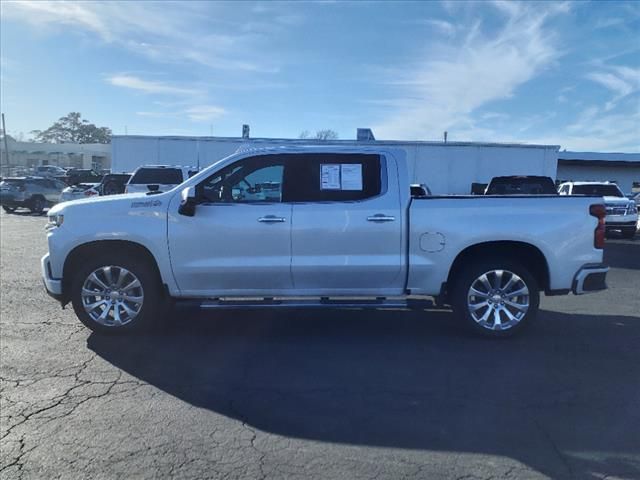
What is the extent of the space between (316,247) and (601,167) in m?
56.3

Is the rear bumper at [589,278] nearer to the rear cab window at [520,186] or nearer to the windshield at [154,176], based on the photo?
the rear cab window at [520,186]

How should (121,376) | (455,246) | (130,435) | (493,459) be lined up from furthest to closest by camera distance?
(455,246) < (121,376) < (130,435) < (493,459)

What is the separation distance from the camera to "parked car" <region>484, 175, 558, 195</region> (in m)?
12.9

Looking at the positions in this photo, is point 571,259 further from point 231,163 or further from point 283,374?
point 231,163

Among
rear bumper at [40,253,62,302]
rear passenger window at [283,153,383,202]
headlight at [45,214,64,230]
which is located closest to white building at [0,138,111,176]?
headlight at [45,214,64,230]

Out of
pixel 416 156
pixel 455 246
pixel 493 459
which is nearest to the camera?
pixel 493 459

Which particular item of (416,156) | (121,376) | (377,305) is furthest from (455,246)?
(416,156)

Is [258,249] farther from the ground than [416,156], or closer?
closer

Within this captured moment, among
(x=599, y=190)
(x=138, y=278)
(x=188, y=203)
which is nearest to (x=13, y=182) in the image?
(x=138, y=278)

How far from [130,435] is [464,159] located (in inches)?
1019

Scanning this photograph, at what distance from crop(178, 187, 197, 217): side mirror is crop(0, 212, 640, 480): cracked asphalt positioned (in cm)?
140

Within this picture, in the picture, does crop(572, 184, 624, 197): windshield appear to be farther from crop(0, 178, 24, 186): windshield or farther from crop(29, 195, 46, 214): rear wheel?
crop(0, 178, 24, 186): windshield

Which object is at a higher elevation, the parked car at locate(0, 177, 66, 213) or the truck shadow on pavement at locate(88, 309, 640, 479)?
the parked car at locate(0, 177, 66, 213)

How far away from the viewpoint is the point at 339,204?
18.7ft
